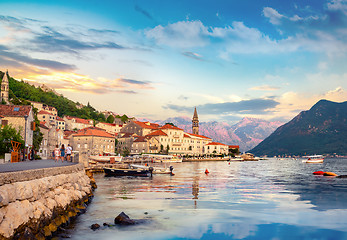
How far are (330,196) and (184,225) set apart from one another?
804 inches

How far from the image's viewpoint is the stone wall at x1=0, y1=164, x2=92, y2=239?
11547mm

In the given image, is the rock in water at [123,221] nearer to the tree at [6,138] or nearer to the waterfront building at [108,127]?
the tree at [6,138]

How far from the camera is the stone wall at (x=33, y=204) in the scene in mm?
11547

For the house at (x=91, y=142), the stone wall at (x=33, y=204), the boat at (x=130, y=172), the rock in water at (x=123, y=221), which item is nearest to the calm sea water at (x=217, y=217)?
the rock in water at (x=123, y=221)

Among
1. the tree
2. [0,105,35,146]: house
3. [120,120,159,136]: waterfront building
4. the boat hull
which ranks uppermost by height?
[120,120,159,136]: waterfront building

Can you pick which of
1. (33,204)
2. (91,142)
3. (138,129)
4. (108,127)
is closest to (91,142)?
(91,142)

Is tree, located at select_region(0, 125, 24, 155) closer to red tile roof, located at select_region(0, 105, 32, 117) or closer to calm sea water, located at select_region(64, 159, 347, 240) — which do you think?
red tile roof, located at select_region(0, 105, 32, 117)

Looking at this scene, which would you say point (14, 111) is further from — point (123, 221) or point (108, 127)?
point (108, 127)

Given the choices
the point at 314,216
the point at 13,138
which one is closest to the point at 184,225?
the point at 314,216

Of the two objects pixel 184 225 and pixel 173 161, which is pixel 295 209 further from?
pixel 173 161

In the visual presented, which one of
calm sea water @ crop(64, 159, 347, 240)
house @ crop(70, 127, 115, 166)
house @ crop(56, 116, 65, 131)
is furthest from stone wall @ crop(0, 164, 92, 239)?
house @ crop(56, 116, 65, 131)

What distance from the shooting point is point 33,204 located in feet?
45.1

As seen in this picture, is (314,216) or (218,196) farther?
(218,196)

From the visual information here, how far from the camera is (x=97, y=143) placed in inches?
5305
